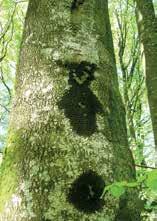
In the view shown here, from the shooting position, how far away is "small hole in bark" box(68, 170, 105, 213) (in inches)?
59.9

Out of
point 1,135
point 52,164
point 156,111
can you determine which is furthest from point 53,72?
point 1,135

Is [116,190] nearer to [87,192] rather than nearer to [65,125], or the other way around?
[87,192]

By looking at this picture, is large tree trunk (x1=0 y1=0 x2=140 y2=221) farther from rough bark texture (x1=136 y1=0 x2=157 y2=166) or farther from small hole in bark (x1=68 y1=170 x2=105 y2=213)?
rough bark texture (x1=136 y1=0 x2=157 y2=166)

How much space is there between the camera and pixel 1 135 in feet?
56.2

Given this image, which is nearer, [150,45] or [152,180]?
[152,180]

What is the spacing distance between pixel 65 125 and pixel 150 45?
3911 millimetres

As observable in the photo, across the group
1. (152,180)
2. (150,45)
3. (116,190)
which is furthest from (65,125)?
(150,45)

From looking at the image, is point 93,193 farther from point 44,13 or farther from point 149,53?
point 149,53

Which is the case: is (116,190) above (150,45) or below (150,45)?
below

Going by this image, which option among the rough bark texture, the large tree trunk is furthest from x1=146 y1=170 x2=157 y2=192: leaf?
the rough bark texture

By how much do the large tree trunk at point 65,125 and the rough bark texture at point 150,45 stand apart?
121 inches

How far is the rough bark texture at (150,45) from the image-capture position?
201 inches

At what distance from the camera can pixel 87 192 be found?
1557 mm

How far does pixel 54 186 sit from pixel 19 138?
0.99 ft
